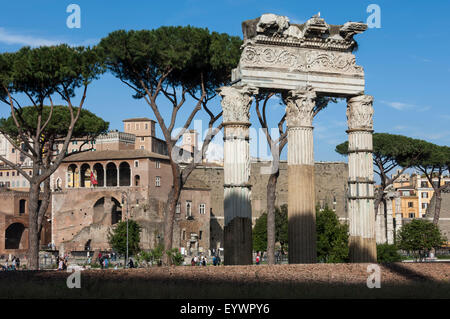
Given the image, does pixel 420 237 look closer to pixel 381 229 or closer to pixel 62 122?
pixel 381 229

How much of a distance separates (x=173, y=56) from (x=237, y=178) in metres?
9.43

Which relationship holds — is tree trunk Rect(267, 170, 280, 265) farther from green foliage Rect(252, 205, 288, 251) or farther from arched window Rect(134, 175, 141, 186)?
arched window Rect(134, 175, 141, 186)

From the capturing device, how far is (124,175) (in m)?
63.1

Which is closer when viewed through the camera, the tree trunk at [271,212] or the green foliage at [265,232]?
the tree trunk at [271,212]

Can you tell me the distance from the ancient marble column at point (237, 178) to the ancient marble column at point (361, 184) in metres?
2.78

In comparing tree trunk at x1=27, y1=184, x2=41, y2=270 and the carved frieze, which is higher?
the carved frieze

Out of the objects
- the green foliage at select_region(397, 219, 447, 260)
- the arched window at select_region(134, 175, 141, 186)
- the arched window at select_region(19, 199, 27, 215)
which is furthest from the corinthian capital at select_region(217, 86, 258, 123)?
the arched window at select_region(19, 199, 27, 215)

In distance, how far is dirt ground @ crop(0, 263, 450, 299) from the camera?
11211 mm

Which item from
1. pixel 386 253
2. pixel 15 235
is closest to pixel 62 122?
pixel 386 253

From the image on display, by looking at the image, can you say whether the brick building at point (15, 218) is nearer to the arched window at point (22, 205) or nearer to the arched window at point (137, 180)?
the arched window at point (22, 205)

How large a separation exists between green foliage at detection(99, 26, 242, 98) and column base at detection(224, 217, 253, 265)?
8.98 m

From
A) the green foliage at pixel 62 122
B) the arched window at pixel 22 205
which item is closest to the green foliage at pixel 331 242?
the green foliage at pixel 62 122

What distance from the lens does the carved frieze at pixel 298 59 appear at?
49.6 ft
